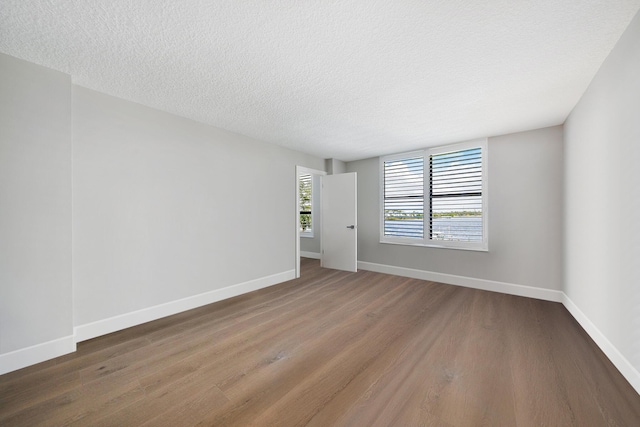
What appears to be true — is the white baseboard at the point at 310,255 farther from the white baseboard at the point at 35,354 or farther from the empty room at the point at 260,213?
the white baseboard at the point at 35,354

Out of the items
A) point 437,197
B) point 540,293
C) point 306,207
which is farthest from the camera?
point 306,207

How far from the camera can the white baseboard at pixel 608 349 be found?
64.8 inches

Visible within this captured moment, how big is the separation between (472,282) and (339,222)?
255cm

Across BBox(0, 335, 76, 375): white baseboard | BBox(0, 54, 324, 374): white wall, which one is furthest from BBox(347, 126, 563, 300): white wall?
BBox(0, 335, 76, 375): white baseboard

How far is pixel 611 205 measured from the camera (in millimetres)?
1930

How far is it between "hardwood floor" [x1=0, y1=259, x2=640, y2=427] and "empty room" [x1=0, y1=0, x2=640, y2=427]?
0.06 feet

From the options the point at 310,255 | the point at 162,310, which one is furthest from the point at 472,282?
the point at 162,310

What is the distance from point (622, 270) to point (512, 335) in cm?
106

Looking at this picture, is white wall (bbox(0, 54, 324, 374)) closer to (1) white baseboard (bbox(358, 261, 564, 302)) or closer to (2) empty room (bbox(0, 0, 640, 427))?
(2) empty room (bbox(0, 0, 640, 427))

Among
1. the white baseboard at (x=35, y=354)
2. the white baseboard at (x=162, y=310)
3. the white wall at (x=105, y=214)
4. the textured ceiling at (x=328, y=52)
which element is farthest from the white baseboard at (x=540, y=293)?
the white baseboard at (x=35, y=354)

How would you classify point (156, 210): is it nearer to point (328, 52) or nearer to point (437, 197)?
point (328, 52)

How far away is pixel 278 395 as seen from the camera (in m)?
1.62

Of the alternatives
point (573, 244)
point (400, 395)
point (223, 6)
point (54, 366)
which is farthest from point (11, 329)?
point (573, 244)

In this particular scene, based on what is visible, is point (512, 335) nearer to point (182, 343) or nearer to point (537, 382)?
point (537, 382)
